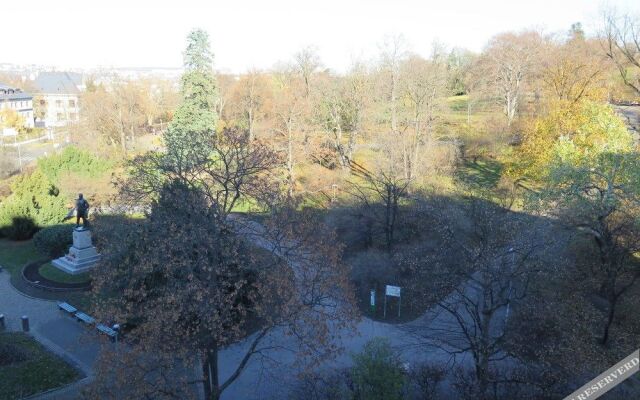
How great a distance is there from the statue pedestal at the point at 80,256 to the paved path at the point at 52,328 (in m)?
1.89

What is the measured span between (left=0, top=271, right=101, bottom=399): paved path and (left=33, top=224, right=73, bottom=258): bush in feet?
6.67

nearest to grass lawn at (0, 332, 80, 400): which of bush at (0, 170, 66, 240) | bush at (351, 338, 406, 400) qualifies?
bush at (351, 338, 406, 400)

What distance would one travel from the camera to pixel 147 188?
13.8 m

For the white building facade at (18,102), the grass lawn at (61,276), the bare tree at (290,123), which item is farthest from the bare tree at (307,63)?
the white building facade at (18,102)

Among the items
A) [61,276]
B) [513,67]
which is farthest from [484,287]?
[513,67]

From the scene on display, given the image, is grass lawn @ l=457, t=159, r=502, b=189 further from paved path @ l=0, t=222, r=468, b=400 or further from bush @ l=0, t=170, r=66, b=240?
bush @ l=0, t=170, r=66, b=240

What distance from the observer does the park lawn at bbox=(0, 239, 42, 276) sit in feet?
65.7

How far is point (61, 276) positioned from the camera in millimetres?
18797

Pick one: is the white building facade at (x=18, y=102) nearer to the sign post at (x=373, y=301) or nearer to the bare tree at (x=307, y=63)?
the bare tree at (x=307, y=63)

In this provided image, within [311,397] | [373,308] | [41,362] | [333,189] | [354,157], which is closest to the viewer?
[311,397]

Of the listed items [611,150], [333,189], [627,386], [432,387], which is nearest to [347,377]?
[432,387]

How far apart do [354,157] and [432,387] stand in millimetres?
25196

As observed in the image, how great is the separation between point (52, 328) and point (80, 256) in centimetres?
438

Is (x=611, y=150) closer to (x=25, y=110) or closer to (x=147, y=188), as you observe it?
(x=147, y=188)
